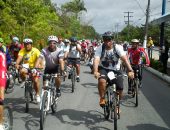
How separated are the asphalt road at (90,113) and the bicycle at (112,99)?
31 centimetres

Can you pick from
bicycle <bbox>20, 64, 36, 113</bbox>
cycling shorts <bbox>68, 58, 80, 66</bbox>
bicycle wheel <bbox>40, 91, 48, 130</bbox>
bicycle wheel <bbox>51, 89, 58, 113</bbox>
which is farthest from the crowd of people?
cycling shorts <bbox>68, 58, 80, 66</bbox>

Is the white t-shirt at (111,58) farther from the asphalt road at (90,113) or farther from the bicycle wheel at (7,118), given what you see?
the bicycle wheel at (7,118)

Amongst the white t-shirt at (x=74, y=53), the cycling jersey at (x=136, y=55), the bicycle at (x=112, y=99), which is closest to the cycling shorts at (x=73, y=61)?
the white t-shirt at (x=74, y=53)

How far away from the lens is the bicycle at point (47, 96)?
7785mm

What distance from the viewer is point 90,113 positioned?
9.77 meters

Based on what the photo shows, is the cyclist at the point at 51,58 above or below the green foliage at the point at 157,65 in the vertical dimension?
above

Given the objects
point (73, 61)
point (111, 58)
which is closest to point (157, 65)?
point (73, 61)

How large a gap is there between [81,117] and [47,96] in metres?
1.42

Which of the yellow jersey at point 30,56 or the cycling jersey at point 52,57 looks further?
the yellow jersey at point 30,56

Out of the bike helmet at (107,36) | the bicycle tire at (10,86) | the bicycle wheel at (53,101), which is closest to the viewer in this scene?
the bike helmet at (107,36)

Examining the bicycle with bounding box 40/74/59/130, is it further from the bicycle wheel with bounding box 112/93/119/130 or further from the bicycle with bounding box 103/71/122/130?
the bicycle wheel with bounding box 112/93/119/130

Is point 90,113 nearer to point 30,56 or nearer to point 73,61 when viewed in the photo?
point 30,56

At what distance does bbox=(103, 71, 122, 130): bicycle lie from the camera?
789 centimetres

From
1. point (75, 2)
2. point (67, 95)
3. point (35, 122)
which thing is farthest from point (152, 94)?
Result: point (75, 2)
